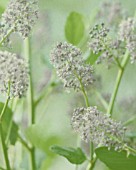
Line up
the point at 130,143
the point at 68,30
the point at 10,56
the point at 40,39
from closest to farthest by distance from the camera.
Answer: the point at 10,56
the point at 130,143
the point at 68,30
the point at 40,39

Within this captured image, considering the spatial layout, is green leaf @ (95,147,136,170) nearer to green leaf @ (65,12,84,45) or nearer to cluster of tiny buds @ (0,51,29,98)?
cluster of tiny buds @ (0,51,29,98)

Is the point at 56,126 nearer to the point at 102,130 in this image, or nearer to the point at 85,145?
the point at 85,145

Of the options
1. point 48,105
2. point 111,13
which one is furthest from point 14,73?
point 48,105

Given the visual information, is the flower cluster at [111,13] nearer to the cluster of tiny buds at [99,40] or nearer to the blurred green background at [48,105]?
the blurred green background at [48,105]

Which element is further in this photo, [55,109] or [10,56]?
[55,109]

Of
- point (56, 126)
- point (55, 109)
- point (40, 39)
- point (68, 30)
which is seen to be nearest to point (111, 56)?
point (68, 30)

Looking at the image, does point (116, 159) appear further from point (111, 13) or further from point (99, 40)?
point (111, 13)

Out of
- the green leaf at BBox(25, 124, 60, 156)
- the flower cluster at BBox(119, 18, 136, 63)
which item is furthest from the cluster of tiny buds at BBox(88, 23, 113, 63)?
the green leaf at BBox(25, 124, 60, 156)
